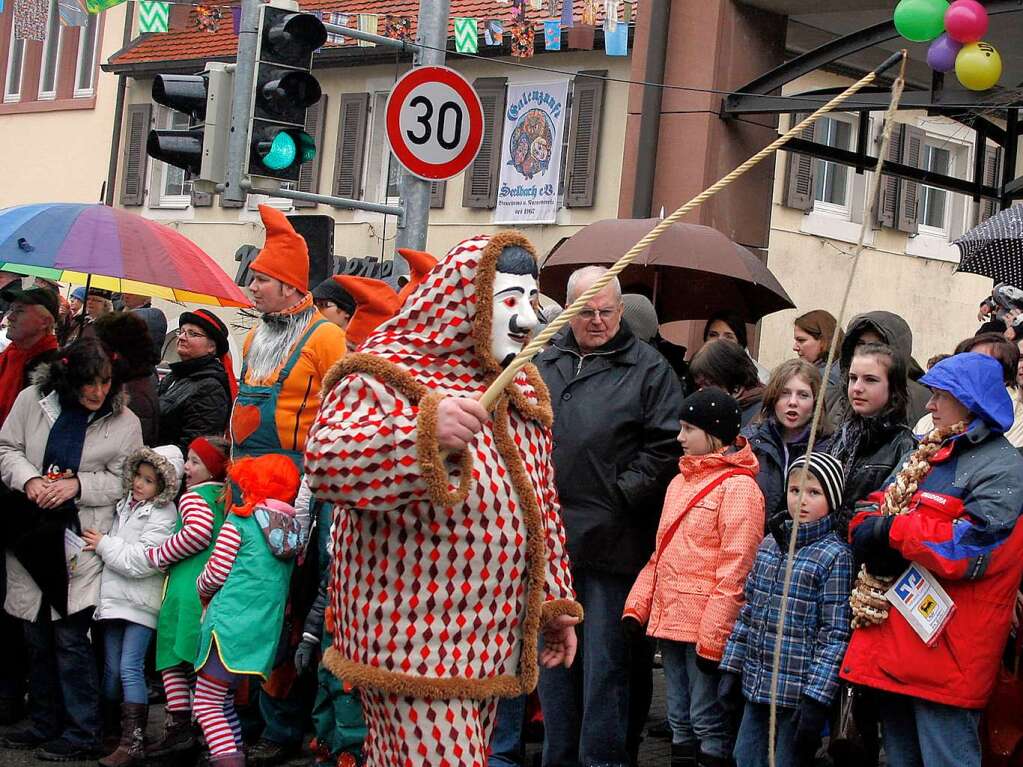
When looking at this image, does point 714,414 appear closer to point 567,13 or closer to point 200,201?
point 567,13

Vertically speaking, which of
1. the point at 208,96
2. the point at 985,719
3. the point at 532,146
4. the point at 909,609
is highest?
the point at 532,146

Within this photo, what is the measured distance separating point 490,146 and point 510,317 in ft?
59.6

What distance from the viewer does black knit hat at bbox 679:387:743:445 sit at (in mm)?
6453

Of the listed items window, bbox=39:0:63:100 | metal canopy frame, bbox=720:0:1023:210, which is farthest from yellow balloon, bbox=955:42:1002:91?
window, bbox=39:0:63:100

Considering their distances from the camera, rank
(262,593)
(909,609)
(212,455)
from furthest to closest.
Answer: (212,455) < (262,593) < (909,609)

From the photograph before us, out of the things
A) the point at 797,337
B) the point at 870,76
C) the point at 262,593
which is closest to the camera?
the point at 870,76

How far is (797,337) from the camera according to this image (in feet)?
25.9

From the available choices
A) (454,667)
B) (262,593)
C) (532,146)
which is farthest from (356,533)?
(532,146)

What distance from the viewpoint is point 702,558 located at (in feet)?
20.9

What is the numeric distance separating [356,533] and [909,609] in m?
2.10

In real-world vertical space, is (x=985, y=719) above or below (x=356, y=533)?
below

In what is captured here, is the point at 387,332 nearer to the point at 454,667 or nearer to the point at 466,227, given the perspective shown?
the point at 454,667

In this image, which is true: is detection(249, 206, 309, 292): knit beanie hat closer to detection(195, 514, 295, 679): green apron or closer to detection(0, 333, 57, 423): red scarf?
detection(195, 514, 295, 679): green apron

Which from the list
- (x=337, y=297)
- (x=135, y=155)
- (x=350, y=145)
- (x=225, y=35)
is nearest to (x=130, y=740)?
(x=337, y=297)
